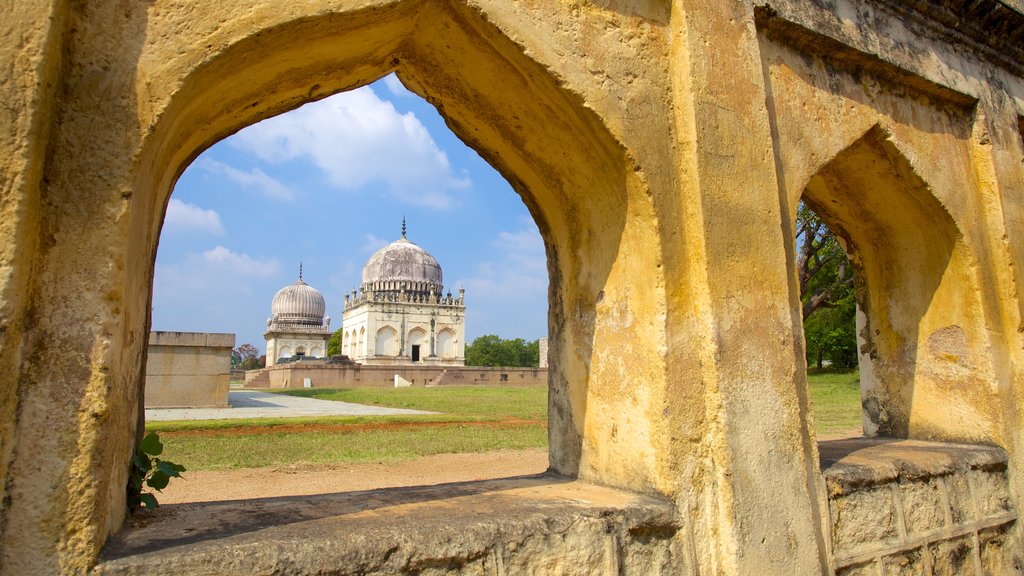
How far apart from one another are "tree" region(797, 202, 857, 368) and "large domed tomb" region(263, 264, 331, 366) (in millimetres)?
36505

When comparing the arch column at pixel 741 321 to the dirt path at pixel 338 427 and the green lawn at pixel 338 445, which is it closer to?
the green lawn at pixel 338 445

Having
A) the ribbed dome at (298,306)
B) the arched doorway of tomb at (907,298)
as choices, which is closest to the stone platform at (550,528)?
the arched doorway of tomb at (907,298)

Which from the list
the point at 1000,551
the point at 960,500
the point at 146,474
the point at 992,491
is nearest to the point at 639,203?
the point at 146,474

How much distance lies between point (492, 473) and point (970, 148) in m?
4.91

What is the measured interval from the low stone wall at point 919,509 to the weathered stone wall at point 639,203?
0.69 ft

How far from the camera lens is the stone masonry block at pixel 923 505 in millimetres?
3467

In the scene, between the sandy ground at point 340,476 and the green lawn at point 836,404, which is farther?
the green lawn at point 836,404

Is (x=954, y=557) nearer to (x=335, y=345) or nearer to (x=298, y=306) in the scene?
(x=298, y=306)

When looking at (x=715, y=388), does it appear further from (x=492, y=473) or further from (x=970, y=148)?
(x=492, y=473)

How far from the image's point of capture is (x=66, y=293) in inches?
73.5

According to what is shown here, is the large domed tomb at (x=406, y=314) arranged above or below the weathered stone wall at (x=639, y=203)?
above

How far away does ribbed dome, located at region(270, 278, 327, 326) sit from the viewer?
53.7 metres

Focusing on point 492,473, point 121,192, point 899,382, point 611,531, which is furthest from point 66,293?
point 492,473

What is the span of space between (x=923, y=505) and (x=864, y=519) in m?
0.53
